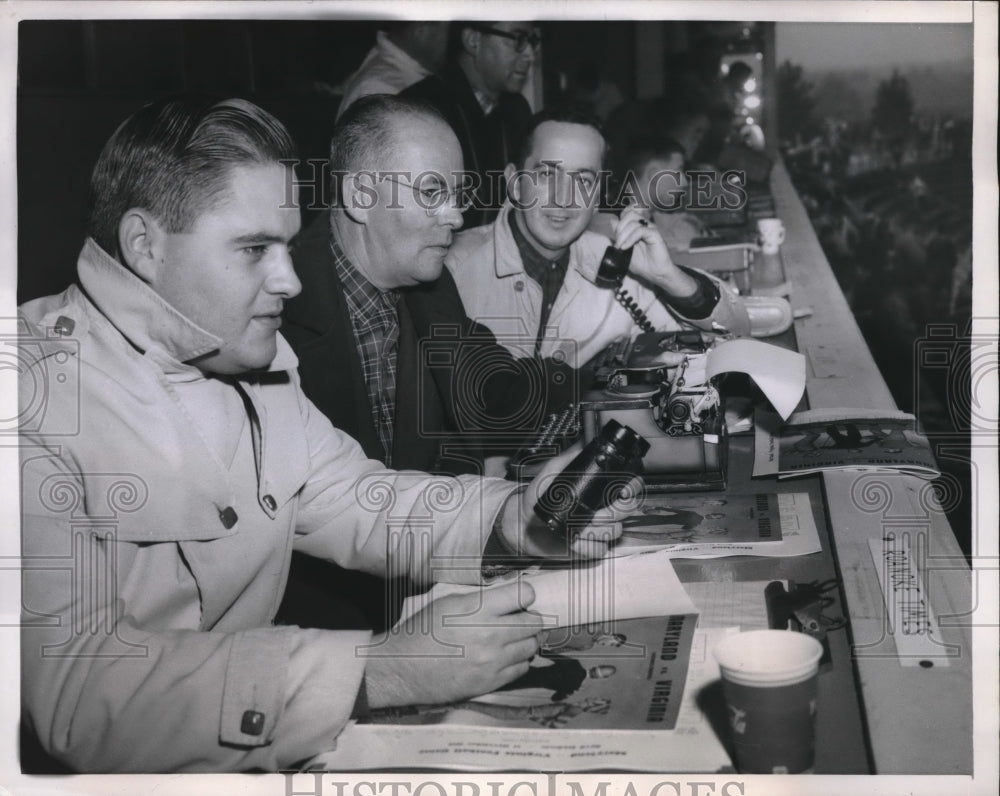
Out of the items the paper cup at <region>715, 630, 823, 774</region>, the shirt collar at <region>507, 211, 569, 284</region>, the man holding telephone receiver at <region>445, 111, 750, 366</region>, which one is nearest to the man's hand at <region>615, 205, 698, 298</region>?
the man holding telephone receiver at <region>445, 111, 750, 366</region>

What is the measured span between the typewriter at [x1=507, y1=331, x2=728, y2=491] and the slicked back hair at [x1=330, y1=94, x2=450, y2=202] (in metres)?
0.48

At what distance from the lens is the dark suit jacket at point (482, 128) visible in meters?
1.81

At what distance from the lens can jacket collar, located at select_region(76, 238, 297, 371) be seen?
5.47ft

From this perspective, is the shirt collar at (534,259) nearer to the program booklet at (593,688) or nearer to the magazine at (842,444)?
the magazine at (842,444)

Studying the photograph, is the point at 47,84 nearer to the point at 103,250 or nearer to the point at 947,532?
the point at 103,250

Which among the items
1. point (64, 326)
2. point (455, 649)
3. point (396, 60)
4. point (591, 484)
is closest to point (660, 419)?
point (591, 484)

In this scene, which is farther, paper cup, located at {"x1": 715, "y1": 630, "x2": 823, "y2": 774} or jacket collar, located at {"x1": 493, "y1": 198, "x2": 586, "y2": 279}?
jacket collar, located at {"x1": 493, "y1": 198, "x2": 586, "y2": 279}

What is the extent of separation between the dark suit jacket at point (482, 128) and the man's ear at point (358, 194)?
160 millimetres

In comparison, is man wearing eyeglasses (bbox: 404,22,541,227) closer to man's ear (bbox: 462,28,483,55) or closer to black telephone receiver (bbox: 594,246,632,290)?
man's ear (bbox: 462,28,483,55)

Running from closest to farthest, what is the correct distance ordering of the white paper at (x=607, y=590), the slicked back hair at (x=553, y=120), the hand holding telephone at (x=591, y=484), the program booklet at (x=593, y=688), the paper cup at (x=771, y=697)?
the paper cup at (x=771, y=697) → the program booklet at (x=593, y=688) → the white paper at (x=607, y=590) → the hand holding telephone at (x=591, y=484) → the slicked back hair at (x=553, y=120)

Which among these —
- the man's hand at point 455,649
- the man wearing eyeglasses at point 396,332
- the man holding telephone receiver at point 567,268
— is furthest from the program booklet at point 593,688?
the man holding telephone receiver at point 567,268

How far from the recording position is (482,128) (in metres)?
1.83

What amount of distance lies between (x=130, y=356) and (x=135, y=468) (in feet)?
0.57

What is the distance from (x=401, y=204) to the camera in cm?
179
